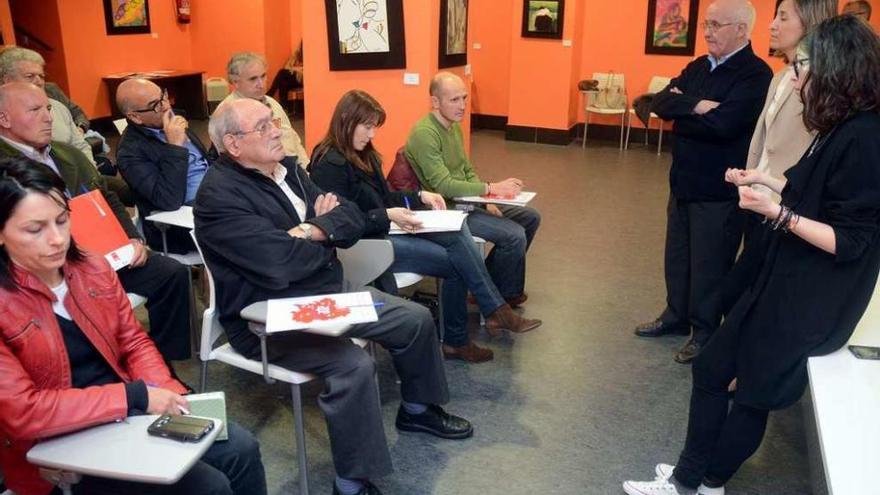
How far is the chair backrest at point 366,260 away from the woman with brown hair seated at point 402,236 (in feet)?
0.50

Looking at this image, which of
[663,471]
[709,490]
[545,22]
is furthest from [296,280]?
[545,22]

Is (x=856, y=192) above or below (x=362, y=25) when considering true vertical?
below

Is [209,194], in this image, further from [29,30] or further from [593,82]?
[29,30]

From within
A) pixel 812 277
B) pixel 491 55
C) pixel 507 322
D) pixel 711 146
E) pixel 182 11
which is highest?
pixel 182 11

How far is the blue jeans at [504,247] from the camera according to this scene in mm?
3564

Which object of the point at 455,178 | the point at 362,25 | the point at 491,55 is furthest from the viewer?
the point at 491,55

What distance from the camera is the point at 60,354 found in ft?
5.73

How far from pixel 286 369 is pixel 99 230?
1038mm

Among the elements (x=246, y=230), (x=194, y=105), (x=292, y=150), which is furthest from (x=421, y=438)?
→ (x=194, y=105)

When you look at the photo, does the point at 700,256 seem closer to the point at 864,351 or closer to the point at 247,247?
the point at 864,351

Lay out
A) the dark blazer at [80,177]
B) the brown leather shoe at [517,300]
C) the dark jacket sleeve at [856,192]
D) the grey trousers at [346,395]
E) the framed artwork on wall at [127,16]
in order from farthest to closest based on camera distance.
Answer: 1. the framed artwork on wall at [127,16]
2. the brown leather shoe at [517,300]
3. the dark blazer at [80,177]
4. the grey trousers at [346,395]
5. the dark jacket sleeve at [856,192]

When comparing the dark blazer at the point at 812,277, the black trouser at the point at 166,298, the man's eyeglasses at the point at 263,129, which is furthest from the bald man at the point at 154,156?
the dark blazer at the point at 812,277

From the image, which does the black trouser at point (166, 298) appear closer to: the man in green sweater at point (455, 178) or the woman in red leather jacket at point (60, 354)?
the woman in red leather jacket at point (60, 354)

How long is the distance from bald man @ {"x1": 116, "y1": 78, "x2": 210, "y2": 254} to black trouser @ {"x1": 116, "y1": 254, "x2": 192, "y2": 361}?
0.33m
